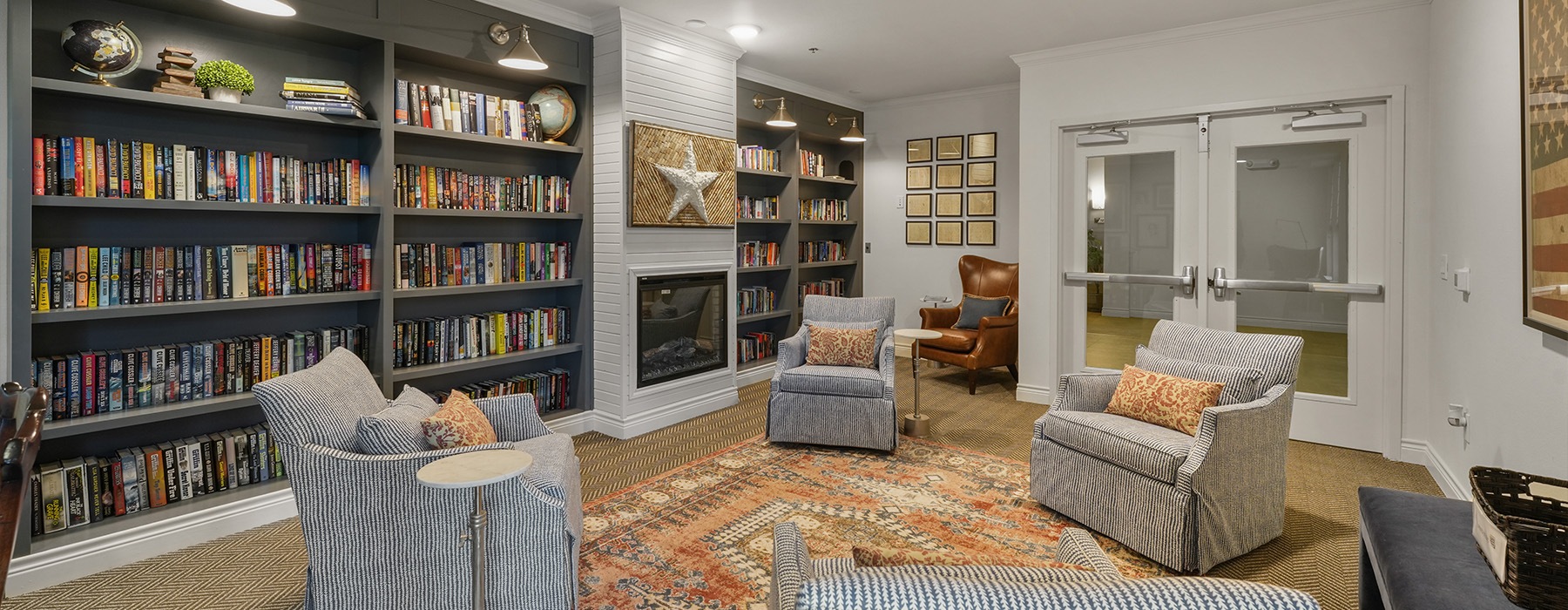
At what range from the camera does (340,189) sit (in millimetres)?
3486

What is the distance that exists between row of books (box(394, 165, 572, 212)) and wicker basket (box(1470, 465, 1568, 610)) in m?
3.92

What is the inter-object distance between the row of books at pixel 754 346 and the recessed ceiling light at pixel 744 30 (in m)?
2.33

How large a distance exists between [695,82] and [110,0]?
278 cm

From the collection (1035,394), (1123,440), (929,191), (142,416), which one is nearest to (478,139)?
(142,416)

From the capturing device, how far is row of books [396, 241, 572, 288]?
12.4 ft

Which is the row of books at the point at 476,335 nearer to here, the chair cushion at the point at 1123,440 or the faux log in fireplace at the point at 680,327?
the faux log in fireplace at the point at 680,327

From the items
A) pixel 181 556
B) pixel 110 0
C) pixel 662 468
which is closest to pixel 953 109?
pixel 662 468

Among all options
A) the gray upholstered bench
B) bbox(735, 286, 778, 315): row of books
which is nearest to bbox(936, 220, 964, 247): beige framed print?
bbox(735, 286, 778, 315): row of books

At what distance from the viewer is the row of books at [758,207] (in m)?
5.94

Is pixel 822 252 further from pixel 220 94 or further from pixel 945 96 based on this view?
pixel 220 94

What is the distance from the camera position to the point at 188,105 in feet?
9.52

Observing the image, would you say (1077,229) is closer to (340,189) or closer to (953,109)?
(953,109)

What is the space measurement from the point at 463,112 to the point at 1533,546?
4144 millimetres

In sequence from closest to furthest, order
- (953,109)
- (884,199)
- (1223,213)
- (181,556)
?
(181,556) < (1223,213) < (953,109) < (884,199)
